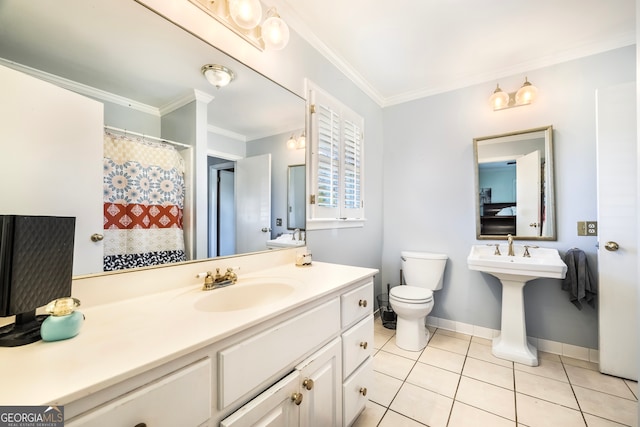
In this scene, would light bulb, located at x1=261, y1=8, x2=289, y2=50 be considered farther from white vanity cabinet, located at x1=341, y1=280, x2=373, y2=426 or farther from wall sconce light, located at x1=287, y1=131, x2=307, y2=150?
white vanity cabinet, located at x1=341, y1=280, x2=373, y2=426

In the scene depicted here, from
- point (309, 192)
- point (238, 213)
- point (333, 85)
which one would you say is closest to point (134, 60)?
point (238, 213)

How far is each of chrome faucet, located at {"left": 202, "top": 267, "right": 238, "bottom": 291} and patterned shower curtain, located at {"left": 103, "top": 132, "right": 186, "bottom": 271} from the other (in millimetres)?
157

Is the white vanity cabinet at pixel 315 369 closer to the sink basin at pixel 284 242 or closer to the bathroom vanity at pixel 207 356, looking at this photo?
the bathroom vanity at pixel 207 356

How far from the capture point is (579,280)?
1.90 m

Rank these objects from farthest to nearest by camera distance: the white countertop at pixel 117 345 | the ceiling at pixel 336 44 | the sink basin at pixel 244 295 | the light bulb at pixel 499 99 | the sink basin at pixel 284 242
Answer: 1. the light bulb at pixel 499 99
2. the sink basin at pixel 284 242
3. the sink basin at pixel 244 295
4. the ceiling at pixel 336 44
5. the white countertop at pixel 117 345

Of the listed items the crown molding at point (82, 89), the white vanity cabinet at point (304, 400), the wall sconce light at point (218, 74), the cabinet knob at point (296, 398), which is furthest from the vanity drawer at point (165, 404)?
the wall sconce light at point (218, 74)

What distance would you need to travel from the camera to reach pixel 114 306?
882 mm

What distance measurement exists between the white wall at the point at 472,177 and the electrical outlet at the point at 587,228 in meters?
0.03

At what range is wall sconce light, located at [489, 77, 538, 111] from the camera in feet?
6.87

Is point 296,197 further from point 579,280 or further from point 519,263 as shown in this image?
point 579,280

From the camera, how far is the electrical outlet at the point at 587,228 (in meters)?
1.96

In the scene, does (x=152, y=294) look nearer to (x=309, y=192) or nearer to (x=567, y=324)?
(x=309, y=192)

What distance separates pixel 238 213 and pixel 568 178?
2532mm

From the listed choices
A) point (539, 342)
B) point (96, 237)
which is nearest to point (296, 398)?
point (96, 237)
